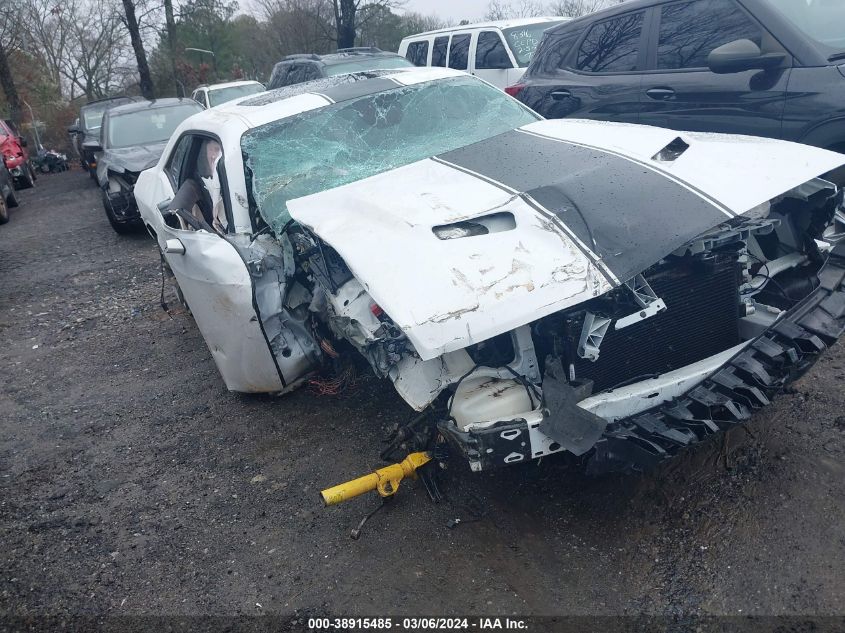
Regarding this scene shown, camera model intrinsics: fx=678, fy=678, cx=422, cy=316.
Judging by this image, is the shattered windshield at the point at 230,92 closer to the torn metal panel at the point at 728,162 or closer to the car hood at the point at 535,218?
the car hood at the point at 535,218

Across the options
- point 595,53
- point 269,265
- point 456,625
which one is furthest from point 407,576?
point 595,53

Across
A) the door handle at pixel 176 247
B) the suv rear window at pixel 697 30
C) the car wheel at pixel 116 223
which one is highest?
the suv rear window at pixel 697 30

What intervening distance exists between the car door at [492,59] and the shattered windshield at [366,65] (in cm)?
104

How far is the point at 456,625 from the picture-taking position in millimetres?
2342

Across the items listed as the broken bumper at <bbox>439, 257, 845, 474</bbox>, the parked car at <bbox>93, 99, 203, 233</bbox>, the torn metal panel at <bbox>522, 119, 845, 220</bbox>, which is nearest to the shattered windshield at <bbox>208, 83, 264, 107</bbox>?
the parked car at <bbox>93, 99, 203, 233</bbox>

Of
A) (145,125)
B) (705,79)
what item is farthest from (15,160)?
(705,79)

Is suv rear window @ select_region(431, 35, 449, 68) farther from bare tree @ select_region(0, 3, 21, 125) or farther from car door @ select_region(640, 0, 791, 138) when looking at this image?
bare tree @ select_region(0, 3, 21, 125)

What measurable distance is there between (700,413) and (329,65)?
7.70m

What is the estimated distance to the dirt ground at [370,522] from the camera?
2422mm

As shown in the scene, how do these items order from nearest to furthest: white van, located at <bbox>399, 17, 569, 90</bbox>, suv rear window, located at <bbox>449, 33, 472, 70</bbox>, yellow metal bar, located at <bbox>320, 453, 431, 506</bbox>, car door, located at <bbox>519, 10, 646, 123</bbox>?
yellow metal bar, located at <bbox>320, 453, 431, 506</bbox> → car door, located at <bbox>519, 10, 646, 123</bbox> → white van, located at <bbox>399, 17, 569, 90</bbox> → suv rear window, located at <bbox>449, 33, 472, 70</bbox>

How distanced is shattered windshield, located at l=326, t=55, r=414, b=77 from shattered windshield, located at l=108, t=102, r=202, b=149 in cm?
241

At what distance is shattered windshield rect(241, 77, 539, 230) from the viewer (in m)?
3.70

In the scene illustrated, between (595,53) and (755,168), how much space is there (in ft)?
9.57

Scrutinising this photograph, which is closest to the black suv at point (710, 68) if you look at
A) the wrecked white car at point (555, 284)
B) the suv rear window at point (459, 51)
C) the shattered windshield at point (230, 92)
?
the wrecked white car at point (555, 284)
